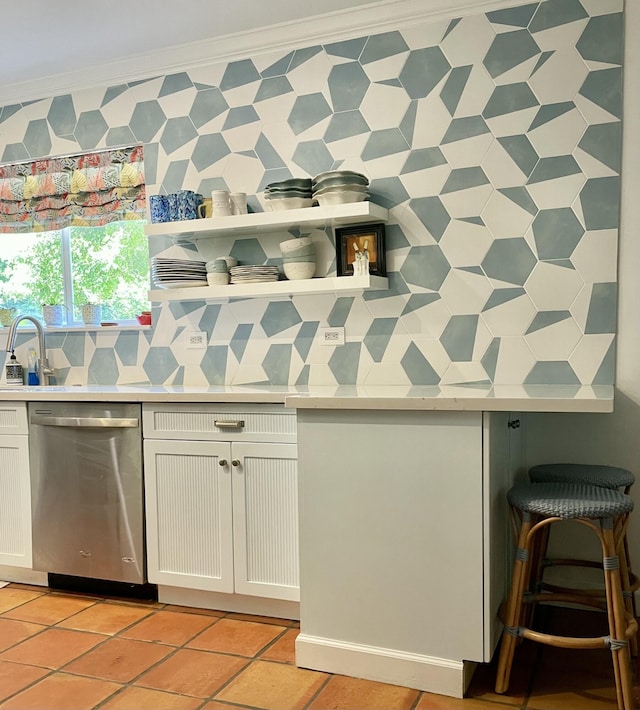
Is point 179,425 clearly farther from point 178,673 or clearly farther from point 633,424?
point 633,424

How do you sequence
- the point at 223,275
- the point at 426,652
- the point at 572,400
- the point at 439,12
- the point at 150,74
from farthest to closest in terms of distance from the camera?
the point at 150,74 → the point at 223,275 → the point at 439,12 → the point at 426,652 → the point at 572,400

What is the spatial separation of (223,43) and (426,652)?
274cm

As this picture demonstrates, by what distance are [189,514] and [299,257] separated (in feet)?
3.88

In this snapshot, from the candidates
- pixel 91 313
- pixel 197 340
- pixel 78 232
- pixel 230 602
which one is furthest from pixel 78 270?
pixel 230 602

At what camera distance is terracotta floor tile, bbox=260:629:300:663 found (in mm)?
2410

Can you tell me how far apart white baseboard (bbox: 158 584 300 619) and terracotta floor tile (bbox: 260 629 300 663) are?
12 centimetres

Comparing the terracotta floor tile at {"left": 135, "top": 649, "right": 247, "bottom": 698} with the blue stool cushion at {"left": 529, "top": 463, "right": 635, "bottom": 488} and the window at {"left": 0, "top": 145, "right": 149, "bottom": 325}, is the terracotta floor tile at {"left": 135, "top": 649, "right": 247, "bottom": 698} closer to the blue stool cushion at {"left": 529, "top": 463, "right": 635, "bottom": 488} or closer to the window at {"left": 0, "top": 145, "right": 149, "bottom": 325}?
the blue stool cushion at {"left": 529, "top": 463, "right": 635, "bottom": 488}

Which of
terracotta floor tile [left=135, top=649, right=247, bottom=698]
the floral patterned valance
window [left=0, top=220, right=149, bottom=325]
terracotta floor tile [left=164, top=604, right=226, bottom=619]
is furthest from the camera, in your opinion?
window [left=0, top=220, right=149, bottom=325]

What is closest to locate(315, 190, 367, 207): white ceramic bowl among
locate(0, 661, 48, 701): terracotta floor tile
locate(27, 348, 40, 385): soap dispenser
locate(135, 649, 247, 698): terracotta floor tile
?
locate(135, 649, 247, 698): terracotta floor tile

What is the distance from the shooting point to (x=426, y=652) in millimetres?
2188

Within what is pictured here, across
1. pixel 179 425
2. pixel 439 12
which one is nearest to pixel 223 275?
pixel 179 425

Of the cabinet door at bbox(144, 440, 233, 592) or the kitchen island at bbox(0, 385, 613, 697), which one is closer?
the kitchen island at bbox(0, 385, 613, 697)

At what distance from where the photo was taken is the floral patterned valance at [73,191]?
11.9 feet

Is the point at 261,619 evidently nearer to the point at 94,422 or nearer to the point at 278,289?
the point at 94,422
